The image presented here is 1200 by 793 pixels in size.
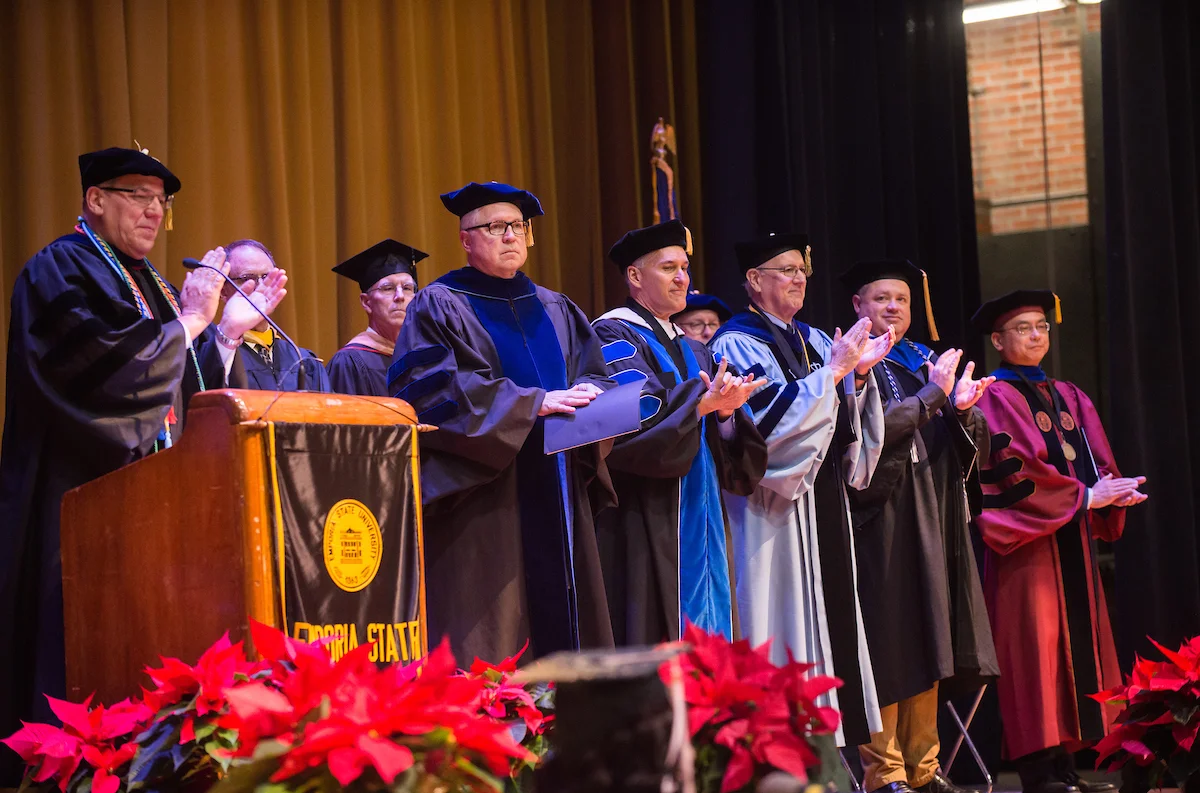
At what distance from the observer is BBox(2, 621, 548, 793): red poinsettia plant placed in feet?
7.13

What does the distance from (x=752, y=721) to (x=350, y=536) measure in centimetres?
106

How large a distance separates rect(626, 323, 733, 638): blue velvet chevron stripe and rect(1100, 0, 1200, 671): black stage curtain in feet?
10.7

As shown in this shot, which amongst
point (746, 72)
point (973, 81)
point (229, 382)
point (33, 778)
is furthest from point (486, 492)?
point (973, 81)

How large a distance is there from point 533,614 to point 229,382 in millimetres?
1099

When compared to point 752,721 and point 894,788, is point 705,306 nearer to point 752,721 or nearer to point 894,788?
point 894,788

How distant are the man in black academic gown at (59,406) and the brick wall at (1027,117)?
6370 millimetres

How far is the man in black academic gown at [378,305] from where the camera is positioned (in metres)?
5.03

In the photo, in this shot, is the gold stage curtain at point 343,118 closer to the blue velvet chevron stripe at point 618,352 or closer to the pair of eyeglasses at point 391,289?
the pair of eyeglasses at point 391,289

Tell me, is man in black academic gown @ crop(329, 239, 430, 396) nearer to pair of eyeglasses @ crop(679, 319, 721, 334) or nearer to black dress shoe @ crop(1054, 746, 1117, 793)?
pair of eyeglasses @ crop(679, 319, 721, 334)

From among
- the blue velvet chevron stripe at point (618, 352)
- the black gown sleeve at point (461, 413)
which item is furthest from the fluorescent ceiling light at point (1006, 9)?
the black gown sleeve at point (461, 413)

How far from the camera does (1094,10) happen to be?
8.54 m

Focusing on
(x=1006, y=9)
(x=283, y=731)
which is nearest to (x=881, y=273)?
(x=1006, y=9)

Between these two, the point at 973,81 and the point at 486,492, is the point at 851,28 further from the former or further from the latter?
the point at 486,492

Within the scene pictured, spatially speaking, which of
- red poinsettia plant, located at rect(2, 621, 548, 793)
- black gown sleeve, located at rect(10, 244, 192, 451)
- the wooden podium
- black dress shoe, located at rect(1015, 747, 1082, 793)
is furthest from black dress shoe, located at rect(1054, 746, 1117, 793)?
black gown sleeve, located at rect(10, 244, 192, 451)
